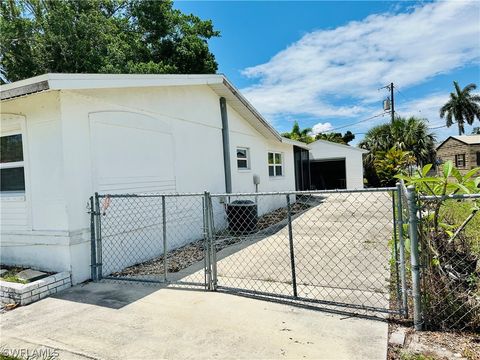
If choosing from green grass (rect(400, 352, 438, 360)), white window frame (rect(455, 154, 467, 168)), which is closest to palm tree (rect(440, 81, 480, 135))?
white window frame (rect(455, 154, 467, 168))

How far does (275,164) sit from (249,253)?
8491mm

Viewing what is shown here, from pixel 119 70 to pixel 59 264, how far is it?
1246cm

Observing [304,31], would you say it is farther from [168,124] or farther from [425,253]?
[425,253]

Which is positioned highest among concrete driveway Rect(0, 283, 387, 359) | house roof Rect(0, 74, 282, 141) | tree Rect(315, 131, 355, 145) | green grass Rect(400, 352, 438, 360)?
tree Rect(315, 131, 355, 145)

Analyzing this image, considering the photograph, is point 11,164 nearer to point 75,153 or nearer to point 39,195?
point 39,195

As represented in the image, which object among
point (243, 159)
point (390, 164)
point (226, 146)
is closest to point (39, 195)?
point (226, 146)

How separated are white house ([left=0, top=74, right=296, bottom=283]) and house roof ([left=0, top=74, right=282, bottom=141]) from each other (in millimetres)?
17

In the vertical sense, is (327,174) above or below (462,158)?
below

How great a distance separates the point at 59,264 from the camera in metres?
5.05

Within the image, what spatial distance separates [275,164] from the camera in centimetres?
1477

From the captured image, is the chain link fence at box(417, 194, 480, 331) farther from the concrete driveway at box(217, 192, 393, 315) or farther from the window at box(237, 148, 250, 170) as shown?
the window at box(237, 148, 250, 170)

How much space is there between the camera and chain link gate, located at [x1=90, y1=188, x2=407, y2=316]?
4.02 meters

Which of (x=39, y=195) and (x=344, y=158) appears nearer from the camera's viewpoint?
(x=39, y=195)

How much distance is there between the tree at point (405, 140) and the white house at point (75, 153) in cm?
2228
